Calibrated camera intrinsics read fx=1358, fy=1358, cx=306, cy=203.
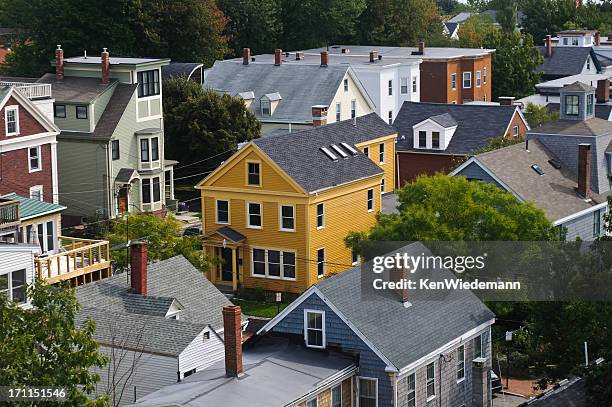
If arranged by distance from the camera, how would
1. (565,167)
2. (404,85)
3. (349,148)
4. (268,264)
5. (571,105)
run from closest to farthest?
(268,264), (349,148), (565,167), (571,105), (404,85)

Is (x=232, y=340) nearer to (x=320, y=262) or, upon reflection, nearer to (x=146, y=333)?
(x=146, y=333)

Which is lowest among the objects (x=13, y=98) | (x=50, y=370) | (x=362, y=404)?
(x=362, y=404)

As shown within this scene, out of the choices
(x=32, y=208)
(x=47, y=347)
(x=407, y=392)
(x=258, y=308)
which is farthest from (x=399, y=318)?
(x=32, y=208)

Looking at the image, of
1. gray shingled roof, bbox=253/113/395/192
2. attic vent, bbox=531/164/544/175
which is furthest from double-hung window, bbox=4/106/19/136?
attic vent, bbox=531/164/544/175

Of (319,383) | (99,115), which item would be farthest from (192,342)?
(99,115)

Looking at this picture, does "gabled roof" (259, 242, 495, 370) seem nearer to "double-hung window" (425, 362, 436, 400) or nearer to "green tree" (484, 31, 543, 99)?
"double-hung window" (425, 362, 436, 400)

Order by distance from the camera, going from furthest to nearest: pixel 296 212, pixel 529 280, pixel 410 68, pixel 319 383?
pixel 410 68 → pixel 296 212 → pixel 529 280 → pixel 319 383

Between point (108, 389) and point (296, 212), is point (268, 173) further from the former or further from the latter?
point (108, 389)
